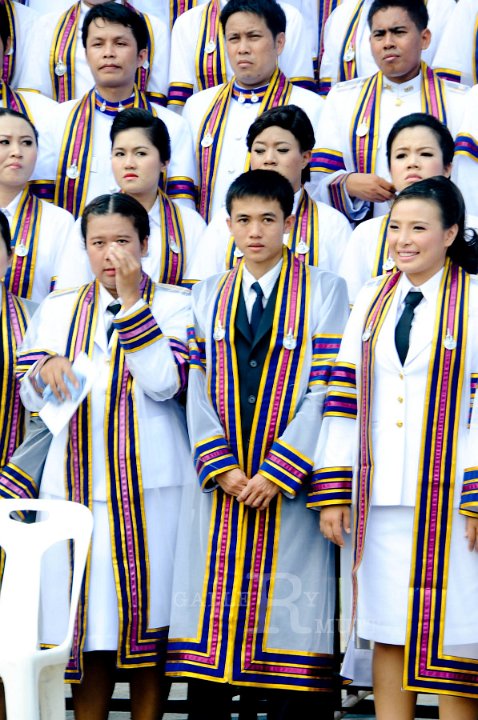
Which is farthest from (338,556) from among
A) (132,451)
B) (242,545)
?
(132,451)

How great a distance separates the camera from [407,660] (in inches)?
160

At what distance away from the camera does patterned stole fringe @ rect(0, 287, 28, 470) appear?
4777 millimetres

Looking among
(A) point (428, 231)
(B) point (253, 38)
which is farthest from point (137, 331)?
(B) point (253, 38)

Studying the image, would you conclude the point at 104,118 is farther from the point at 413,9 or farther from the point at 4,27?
the point at 413,9

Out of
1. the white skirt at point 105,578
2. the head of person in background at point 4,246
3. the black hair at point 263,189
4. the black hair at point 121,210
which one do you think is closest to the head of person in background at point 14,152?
the head of person in background at point 4,246

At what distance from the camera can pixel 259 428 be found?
4.41 metres

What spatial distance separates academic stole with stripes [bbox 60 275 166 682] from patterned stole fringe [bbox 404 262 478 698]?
3.05 feet

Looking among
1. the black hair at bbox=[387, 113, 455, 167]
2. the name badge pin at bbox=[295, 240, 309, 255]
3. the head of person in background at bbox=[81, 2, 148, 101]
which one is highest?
the head of person in background at bbox=[81, 2, 148, 101]

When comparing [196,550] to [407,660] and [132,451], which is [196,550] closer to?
[132,451]

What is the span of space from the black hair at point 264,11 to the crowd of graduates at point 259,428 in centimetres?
82

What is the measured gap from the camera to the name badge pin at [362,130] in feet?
19.2

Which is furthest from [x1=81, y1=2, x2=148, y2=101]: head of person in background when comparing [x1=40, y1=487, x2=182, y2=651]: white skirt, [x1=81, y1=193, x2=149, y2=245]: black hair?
[x1=40, y1=487, x2=182, y2=651]: white skirt

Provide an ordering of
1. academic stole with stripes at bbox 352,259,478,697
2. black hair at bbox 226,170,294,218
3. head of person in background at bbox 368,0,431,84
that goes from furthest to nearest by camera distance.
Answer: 1. head of person in background at bbox 368,0,431,84
2. black hair at bbox 226,170,294,218
3. academic stole with stripes at bbox 352,259,478,697

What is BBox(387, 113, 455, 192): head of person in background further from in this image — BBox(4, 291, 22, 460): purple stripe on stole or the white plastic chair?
the white plastic chair
